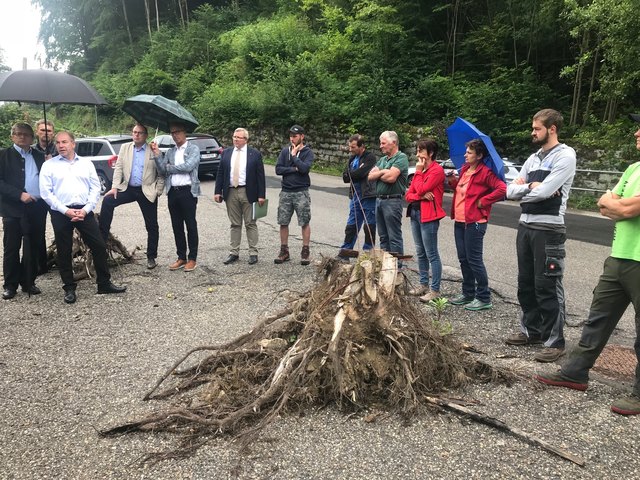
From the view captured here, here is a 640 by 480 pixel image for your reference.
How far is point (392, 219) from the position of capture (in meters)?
6.20

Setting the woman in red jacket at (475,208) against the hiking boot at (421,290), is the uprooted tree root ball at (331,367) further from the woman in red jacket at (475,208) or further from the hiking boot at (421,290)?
the hiking boot at (421,290)

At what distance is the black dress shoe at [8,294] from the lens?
5758mm

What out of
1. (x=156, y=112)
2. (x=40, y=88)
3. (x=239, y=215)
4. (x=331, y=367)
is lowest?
(x=331, y=367)

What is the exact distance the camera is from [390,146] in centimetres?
613

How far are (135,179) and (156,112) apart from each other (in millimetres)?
945

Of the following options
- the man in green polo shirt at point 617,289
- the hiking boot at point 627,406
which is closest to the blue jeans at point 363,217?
the man in green polo shirt at point 617,289

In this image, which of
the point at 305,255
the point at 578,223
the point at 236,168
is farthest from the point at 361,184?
the point at 578,223

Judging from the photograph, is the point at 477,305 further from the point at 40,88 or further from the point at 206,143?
the point at 206,143

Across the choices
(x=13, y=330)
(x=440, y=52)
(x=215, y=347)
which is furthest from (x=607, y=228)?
(x=440, y=52)

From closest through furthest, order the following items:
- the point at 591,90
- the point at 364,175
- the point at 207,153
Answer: the point at 364,175, the point at 207,153, the point at 591,90

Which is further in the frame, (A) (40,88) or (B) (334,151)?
(B) (334,151)

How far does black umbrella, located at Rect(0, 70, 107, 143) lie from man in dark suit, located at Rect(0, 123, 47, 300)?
39 centimetres

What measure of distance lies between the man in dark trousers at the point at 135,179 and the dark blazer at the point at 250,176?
83 cm

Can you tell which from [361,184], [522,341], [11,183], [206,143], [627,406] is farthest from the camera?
[206,143]
